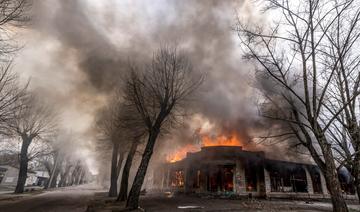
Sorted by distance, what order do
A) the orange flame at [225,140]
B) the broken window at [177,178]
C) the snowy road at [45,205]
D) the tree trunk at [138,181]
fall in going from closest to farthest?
the tree trunk at [138,181]
the snowy road at [45,205]
the orange flame at [225,140]
the broken window at [177,178]

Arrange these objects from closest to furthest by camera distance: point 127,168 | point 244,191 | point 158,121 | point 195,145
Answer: point 158,121 → point 127,168 → point 244,191 → point 195,145

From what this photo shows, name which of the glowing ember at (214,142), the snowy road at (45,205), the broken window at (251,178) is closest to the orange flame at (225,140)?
the glowing ember at (214,142)

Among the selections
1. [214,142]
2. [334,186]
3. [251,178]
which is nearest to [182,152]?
[214,142]

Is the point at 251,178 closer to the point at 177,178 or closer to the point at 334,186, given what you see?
the point at 177,178

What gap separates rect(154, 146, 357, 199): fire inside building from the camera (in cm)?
2606

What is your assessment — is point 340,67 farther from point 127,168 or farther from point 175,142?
point 175,142

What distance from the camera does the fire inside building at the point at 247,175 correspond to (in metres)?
26.1

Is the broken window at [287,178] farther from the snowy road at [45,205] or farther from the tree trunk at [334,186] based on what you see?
the snowy road at [45,205]

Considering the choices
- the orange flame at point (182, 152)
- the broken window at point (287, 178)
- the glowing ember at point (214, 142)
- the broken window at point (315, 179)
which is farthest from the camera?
the orange flame at point (182, 152)

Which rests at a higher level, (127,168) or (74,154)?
(74,154)

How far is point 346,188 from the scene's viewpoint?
104 feet

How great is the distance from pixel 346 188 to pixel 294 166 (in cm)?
1000

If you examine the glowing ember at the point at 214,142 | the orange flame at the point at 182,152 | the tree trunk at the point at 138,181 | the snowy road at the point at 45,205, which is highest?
the glowing ember at the point at 214,142

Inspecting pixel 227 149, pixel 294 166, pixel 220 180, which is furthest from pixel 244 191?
pixel 294 166
